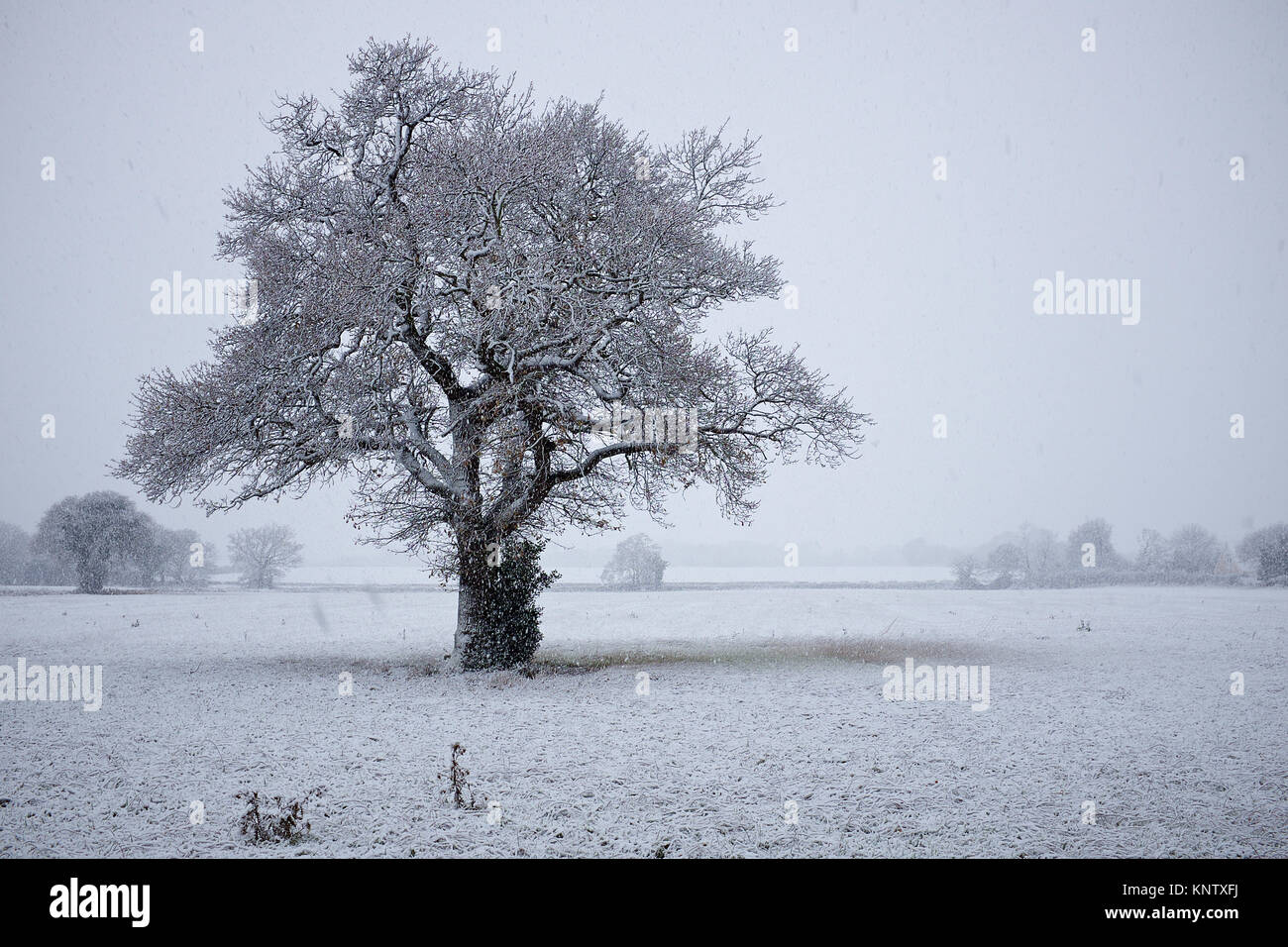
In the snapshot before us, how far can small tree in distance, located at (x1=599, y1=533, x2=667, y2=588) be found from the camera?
2201 inches

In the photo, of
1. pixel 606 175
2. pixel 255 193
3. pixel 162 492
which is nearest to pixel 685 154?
Result: pixel 606 175

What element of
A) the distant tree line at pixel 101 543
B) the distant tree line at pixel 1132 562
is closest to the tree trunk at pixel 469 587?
the distant tree line at pixel 101 543

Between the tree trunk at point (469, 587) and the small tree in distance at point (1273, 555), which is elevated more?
the tree trunk at point (469, 587)

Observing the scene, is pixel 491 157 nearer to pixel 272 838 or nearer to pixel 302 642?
pixel 272 838

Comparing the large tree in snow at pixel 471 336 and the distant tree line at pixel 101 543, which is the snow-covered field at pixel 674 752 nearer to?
the large tree in snow at pixel 471 336

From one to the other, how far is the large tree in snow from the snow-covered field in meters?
4.09

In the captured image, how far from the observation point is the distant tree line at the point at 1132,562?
53500mm

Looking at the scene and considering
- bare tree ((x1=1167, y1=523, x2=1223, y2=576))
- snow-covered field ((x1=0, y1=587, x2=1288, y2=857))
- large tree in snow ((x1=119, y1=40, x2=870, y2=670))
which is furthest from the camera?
bare tree ((x1=1167, y1=523, x2=1223, y2=576))

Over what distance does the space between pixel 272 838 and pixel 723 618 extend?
81.6 ft

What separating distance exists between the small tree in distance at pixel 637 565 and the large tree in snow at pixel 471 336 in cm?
3837

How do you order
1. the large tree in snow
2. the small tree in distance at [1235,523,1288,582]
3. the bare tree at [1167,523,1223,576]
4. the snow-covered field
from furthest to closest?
the bare tree at [1167,523,1223,576] < the small tree in distance at [1235,523,1288,582] < the large tree in snow < the snow-covered field

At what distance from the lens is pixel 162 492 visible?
1672 centimetres

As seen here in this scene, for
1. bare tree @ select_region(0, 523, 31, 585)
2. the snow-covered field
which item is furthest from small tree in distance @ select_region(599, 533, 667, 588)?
bare tree @ select_region(0, 523, 31, 585)

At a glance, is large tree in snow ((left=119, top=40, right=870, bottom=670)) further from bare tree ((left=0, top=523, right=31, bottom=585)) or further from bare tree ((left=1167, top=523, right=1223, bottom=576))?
bare tree ((left=0, top=523, right=31, bottom=585))
